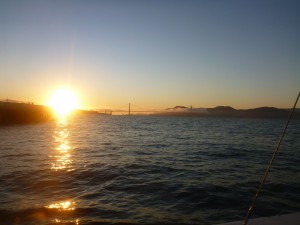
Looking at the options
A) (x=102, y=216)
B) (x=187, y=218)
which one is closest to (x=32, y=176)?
(x=102, y=216)

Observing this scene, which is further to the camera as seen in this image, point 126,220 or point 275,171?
point 275,171

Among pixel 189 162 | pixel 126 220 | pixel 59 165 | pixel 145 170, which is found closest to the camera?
pixel 126 220

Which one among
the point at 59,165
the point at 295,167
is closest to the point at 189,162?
the point at 295,167

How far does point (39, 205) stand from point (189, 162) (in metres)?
13.8

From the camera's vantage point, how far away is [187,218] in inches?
426

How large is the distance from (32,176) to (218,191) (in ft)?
36.1

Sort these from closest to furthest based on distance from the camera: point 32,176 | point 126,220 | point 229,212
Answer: point 126,220 → point 229,212 → point 32,176

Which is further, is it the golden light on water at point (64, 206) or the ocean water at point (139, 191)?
the golden light on water at point (64, 206)

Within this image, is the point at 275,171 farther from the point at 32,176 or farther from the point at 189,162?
the point at 32,176

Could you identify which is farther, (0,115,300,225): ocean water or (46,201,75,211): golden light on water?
(46,201,75,211): golden light on water

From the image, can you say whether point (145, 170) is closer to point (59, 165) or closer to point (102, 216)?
point (59, 165)

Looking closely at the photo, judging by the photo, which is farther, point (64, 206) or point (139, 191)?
point (139, 191)

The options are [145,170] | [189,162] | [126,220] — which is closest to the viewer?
[126,220]

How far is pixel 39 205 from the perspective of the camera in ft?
39.4
